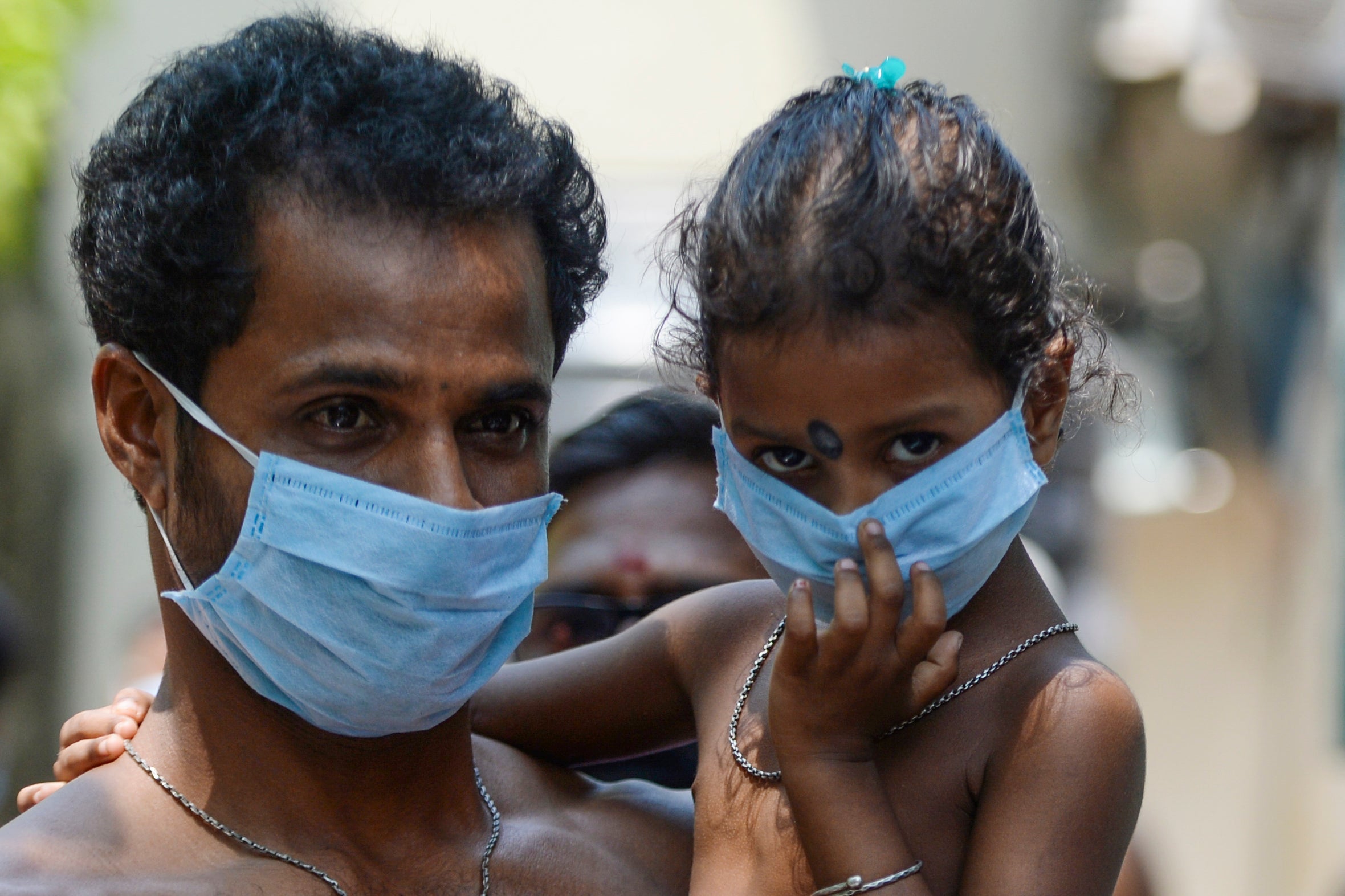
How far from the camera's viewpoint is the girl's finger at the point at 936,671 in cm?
220

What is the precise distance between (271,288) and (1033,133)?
28.3 ft

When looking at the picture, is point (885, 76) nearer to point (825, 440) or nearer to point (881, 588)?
point (825, 440)

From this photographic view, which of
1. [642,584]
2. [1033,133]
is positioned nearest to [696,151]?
[1033,133]

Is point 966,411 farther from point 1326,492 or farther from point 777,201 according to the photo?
point 1326,492

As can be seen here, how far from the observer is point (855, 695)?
2209 mm

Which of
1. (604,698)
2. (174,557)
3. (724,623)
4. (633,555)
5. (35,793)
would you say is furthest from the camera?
(633,555)

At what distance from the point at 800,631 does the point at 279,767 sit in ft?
2.78

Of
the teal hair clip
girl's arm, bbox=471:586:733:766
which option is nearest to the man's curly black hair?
the teal hair clip

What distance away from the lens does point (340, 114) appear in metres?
2.38

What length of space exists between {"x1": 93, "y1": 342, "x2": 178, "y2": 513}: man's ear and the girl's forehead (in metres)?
0.90

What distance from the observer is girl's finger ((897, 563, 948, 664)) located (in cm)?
218

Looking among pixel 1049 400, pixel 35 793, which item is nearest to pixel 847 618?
pixel 1049 400

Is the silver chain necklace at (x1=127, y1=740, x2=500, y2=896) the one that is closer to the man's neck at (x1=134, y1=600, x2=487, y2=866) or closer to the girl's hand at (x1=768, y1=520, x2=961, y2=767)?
the man's neck at (x1=134, y1=600, x2=487, y2=866)

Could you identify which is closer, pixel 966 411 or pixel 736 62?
pixel 966 411
